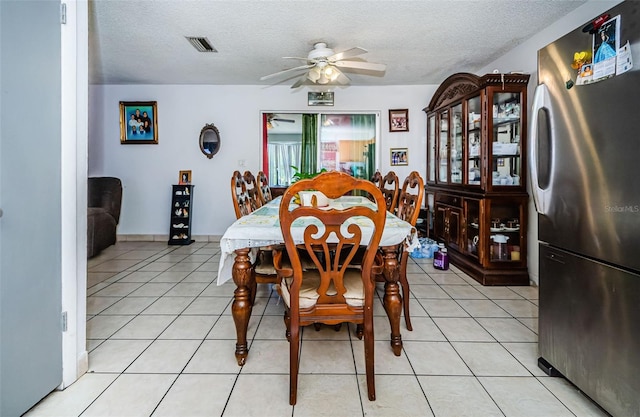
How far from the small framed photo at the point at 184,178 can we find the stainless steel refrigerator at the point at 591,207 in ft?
14.8

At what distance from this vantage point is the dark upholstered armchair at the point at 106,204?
4246 mm

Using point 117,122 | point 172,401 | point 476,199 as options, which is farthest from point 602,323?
point 117,122

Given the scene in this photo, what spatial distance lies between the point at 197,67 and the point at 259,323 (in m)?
3.27

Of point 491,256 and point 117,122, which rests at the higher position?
point 117,122

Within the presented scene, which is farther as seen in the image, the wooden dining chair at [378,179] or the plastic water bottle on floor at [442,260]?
the plastic water bottle on floor at [442,260]

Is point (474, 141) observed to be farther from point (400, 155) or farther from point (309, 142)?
point (309, 142)

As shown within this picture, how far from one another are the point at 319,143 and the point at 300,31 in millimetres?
2142

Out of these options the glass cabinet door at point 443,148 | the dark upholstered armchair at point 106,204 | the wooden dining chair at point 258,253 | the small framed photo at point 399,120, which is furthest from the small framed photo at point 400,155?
the dark upholstered armchair at point 106,204

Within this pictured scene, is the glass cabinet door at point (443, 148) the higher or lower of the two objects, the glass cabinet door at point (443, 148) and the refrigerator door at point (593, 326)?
the higher

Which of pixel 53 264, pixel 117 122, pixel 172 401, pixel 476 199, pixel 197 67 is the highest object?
pixel 197 67

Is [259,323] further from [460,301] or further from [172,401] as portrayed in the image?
[460,301]

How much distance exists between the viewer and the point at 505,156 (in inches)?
126

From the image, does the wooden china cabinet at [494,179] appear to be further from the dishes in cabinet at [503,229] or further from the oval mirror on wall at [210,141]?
the oval mirror on wall at [210,141]

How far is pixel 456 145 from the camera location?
3.86 m
